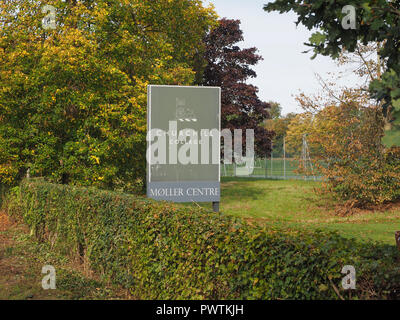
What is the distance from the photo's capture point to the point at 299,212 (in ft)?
66.4

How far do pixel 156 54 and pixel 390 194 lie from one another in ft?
39.2

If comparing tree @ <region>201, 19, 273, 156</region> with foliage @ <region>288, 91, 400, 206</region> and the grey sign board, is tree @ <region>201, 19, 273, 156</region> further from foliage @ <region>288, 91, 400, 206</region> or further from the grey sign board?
the grey sign board

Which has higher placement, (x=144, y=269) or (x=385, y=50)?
(x=385, y=50)

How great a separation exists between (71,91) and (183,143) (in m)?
4.73

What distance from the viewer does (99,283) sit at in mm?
7723

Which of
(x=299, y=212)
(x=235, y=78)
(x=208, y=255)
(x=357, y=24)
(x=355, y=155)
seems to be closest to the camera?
(x=357, y=24)

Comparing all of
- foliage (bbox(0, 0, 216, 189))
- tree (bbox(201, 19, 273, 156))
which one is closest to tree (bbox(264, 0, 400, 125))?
foliage (bbox(0, 0, 216, 189))

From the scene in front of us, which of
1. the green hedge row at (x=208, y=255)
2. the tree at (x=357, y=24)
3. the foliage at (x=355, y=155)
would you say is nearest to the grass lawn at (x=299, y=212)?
the foliage at (x=355, y=155)

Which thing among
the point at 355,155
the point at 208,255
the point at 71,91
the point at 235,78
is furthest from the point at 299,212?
the point at 208,255

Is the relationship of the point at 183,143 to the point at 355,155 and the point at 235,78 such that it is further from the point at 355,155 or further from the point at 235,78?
the point at 235,78

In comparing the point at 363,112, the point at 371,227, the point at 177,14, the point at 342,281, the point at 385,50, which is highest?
the point at 177,14

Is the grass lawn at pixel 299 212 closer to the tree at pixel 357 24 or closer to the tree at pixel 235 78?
the tree at pixel 235 78
